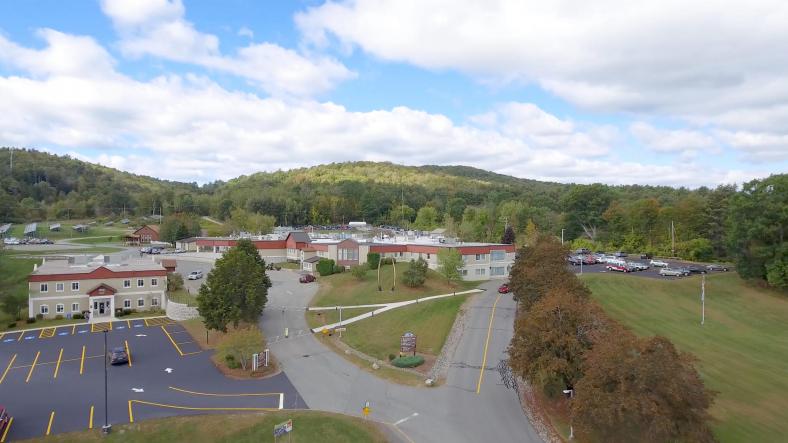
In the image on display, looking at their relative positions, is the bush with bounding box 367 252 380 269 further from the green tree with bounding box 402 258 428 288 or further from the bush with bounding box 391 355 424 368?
the bush with bounding box 391 355 424 368

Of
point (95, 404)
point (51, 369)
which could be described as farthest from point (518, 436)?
point (51, 369)

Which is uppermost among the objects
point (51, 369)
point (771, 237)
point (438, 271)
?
point (771, 237)

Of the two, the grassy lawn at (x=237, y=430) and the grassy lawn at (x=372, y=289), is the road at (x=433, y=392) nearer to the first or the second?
the grassy lawn at (x=237, y=430)

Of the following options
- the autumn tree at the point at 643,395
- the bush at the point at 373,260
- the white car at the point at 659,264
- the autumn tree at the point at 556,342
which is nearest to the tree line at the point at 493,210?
the white car at the point at 659,264

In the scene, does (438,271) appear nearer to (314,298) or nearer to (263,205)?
(314,298)

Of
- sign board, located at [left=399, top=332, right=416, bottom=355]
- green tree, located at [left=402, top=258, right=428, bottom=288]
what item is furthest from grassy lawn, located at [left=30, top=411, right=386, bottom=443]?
green tree, located at [left=402, top=258, right=428, bottom=288]

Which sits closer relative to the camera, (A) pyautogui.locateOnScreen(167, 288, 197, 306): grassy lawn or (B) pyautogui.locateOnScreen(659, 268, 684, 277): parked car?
(A) pyautogui.locateOnScreen(167, 288, 197, 306): grassy lawn
